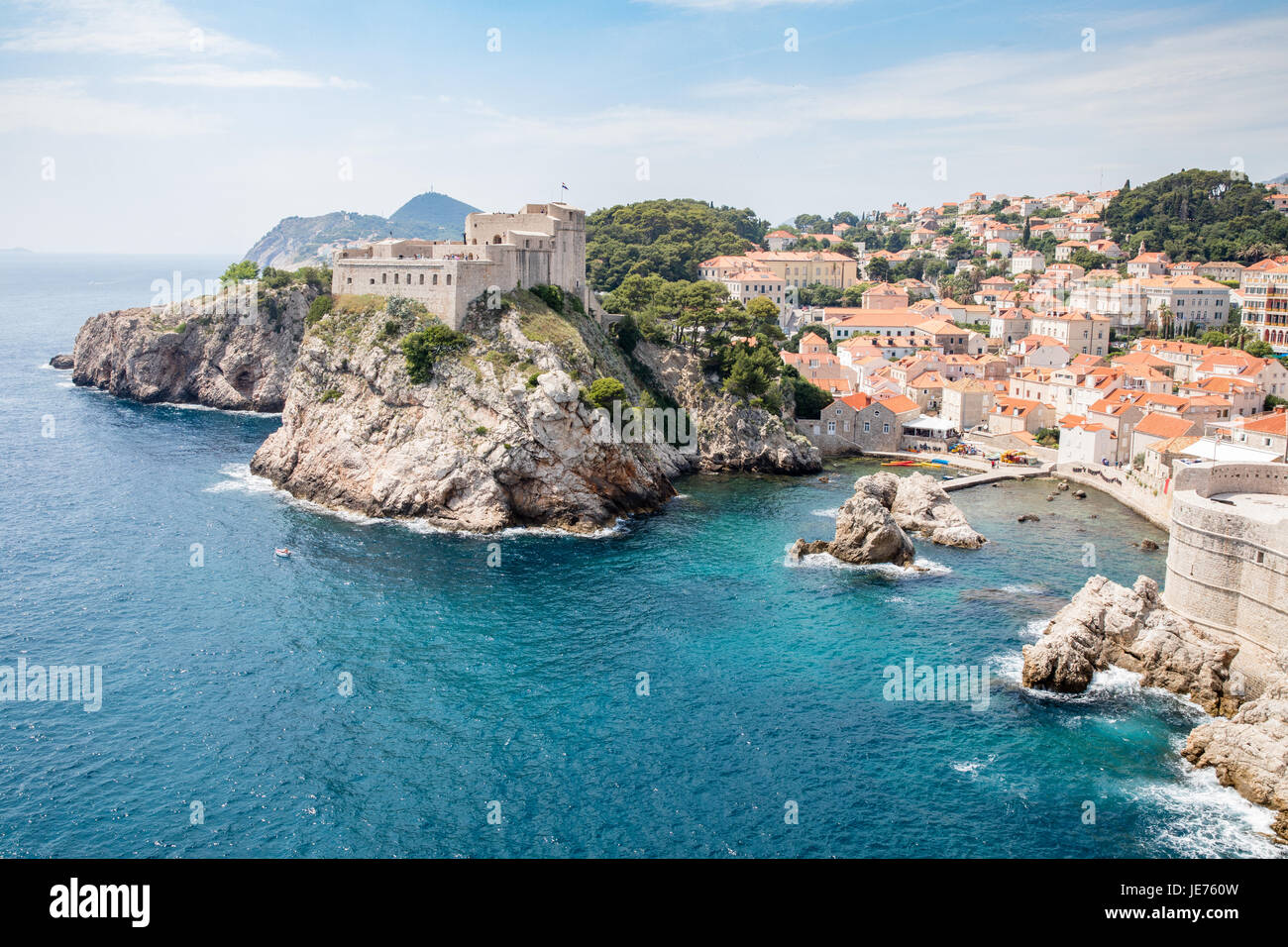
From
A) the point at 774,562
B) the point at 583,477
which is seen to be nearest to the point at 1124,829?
the point at 774,562

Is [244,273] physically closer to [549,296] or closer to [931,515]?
[549,296]

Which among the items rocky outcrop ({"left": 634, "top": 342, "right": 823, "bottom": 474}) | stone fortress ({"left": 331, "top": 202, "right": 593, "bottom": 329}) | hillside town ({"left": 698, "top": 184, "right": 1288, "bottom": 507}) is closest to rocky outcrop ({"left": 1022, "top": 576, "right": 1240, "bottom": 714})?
hillside town ({"left": 698, "top": 184, "right": 1288, "bottom": 507})

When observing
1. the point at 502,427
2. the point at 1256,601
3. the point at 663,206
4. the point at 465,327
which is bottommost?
the point at 1256,601

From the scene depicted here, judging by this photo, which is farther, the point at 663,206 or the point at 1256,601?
the point at 663,206

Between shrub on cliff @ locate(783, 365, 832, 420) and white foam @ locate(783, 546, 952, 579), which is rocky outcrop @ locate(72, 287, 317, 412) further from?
white foam @ locate(783, 546, 952, 579)

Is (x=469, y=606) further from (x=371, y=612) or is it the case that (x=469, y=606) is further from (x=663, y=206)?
(x=663, y=206)

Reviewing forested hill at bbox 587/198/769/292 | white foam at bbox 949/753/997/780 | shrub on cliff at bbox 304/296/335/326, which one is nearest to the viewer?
white foam at bbox 949/753/997/780
